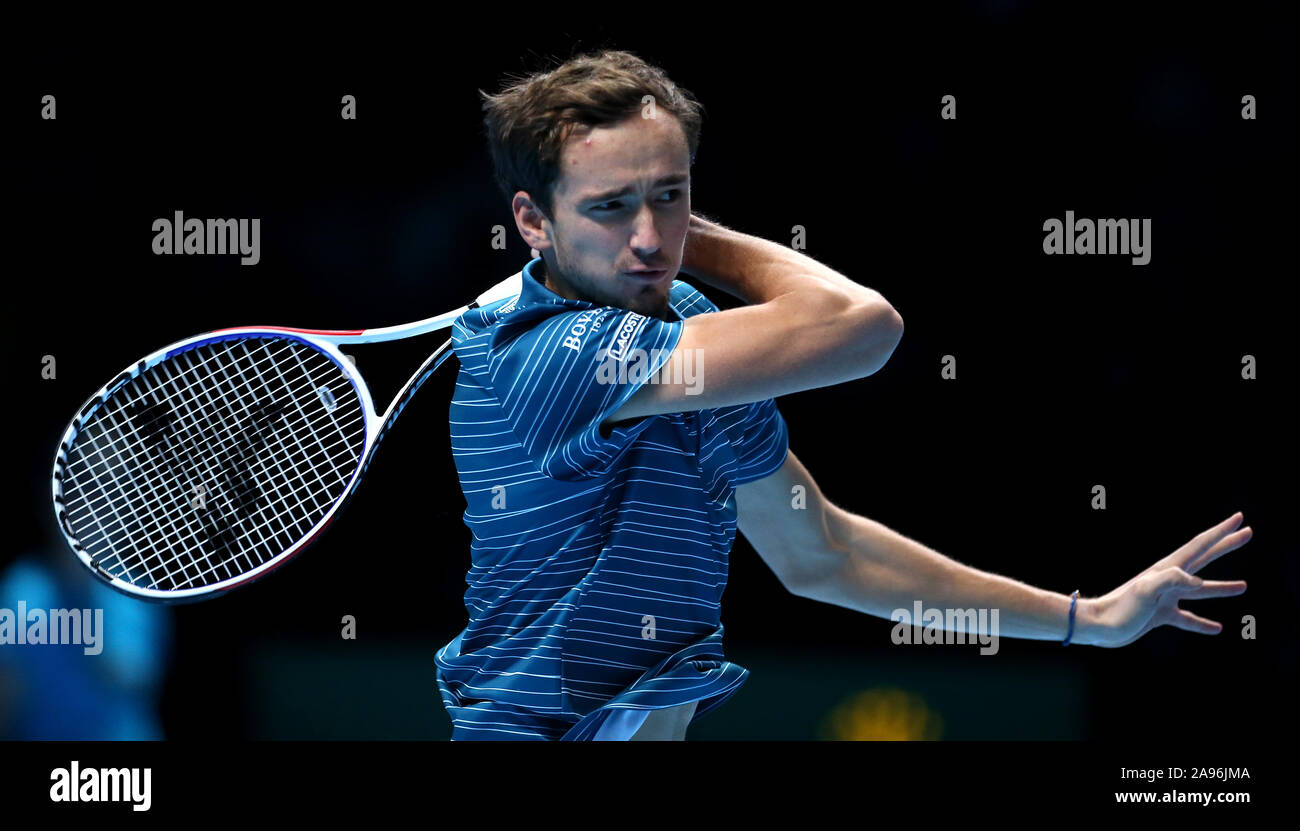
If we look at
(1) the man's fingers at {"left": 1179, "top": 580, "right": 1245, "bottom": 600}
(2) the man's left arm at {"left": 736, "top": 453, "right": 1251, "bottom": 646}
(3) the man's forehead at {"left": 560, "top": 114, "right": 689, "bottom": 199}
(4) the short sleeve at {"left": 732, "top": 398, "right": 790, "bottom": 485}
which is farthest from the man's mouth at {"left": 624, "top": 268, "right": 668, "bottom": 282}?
(1) the man's fingers at {"left": 1179, "top": 580, "right": 1245, "bottom": 600}

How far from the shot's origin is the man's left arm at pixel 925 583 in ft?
7.38

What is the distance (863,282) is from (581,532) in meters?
2.53

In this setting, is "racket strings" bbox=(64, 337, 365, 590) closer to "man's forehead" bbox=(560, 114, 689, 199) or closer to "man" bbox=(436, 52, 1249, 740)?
"man" bbox=(436, 52, 1249, 740)

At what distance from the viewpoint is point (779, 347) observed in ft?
5.81

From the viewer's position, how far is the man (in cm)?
179

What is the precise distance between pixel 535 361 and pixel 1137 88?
10.1 feet

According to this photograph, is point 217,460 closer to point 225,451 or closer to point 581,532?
point 225,451

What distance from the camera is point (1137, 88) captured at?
4320 millimetres

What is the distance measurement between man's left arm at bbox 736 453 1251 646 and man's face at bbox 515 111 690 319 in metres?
0.50

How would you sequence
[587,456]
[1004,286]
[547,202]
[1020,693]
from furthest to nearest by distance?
[1004,286]
[1020,693]
[547,202]
[587,456]

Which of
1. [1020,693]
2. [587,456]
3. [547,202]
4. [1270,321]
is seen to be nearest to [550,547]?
[587,456]

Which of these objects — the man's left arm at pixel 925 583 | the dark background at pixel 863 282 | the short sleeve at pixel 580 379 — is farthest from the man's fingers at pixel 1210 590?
the dark background at pixel 863 282

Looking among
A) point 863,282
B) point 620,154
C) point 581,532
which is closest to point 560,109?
point 620,154
